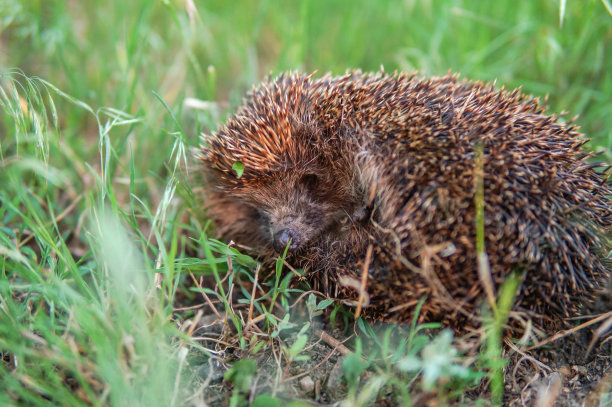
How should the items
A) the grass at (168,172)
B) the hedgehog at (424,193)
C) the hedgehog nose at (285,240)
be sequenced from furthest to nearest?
the hedgehog nose at (285,240) → the hedgehog at (424,193) → the grass at (168,172)

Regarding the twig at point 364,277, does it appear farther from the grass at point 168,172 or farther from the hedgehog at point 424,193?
the grass at point 168,172

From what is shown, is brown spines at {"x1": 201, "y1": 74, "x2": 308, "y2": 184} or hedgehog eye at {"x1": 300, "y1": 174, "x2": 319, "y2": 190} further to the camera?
hedgehog eye at {"x1": 300, "y1": 174, "x2": 319, "y2": 190}

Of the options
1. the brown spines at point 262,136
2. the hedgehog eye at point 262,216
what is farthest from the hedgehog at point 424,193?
the hedgehog eye at point 262,216

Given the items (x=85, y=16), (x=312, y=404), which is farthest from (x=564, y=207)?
(x=85, y=16)

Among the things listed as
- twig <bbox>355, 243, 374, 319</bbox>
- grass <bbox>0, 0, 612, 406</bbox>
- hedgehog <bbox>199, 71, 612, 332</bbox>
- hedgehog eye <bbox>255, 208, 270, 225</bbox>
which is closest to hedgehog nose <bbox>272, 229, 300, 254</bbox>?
hedgehog <bbox>199, 71, 612, 332</bbox>

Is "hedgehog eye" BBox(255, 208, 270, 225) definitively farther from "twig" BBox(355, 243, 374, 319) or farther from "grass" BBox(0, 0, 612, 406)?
"twig" BBox(355, 243, 374, 319)

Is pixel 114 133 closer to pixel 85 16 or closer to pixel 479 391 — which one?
pixel 85 16

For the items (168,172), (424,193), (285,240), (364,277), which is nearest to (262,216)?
(285,240)
